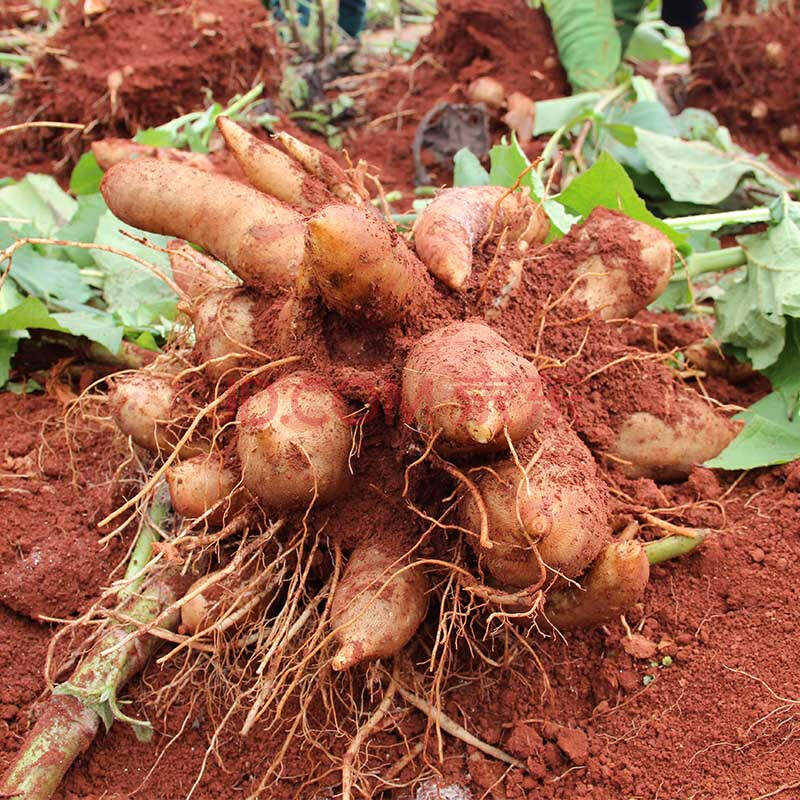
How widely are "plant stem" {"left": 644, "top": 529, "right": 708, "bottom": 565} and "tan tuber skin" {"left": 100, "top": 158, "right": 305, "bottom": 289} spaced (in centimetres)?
85

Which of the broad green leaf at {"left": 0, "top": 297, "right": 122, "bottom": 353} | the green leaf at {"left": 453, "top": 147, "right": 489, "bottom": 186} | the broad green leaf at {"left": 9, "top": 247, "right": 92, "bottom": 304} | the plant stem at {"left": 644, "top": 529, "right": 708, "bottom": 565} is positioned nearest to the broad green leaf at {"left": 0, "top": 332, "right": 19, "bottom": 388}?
the broad green leaf at {"left": 0, "top": 297, "right": 122, "bottom": 353}

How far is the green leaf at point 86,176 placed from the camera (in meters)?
2.82

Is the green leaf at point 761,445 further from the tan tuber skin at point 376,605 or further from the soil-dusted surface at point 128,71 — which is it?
the soil-dusted surface at point 128,71

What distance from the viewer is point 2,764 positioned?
1.54 metres

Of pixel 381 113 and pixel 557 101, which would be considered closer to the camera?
pixel 557 101

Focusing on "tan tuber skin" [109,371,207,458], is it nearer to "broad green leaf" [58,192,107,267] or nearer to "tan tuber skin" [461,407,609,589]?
"tan tuber skin" [461,407,609,589]

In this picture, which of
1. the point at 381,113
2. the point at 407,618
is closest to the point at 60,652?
the point at 407,618

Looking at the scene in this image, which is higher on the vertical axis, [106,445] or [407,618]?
[407,618]

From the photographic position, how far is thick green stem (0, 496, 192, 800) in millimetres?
1497

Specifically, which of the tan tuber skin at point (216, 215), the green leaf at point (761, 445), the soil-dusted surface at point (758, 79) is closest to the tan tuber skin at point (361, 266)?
the tan tuber skin at point (216, 215)

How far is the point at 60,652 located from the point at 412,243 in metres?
1.04

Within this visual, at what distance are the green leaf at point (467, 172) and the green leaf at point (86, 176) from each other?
118 cm

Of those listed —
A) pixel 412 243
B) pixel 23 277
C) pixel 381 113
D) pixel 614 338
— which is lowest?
pixel 381 113

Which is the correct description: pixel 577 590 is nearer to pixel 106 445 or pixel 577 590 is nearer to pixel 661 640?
pixel 661 640
